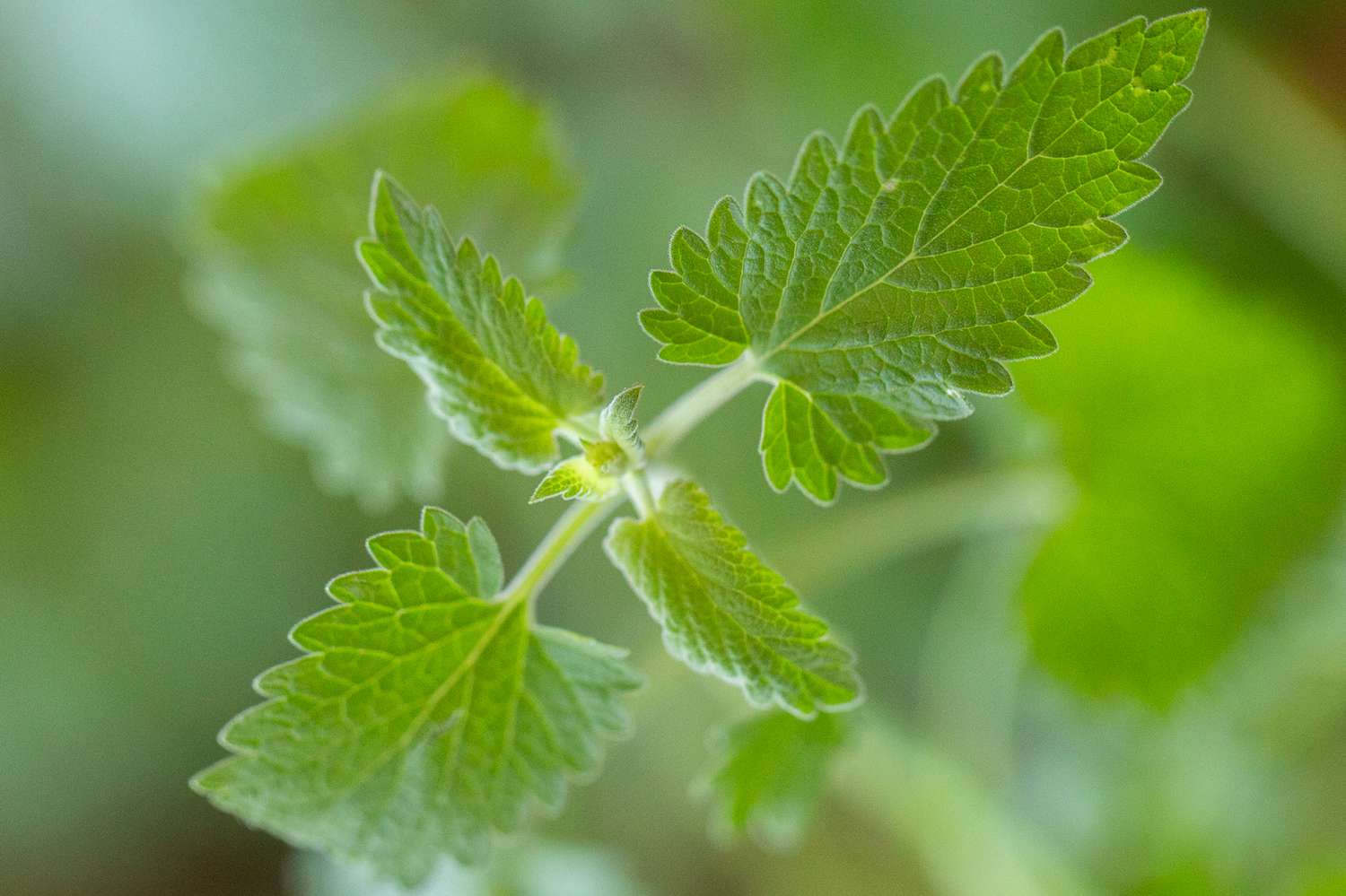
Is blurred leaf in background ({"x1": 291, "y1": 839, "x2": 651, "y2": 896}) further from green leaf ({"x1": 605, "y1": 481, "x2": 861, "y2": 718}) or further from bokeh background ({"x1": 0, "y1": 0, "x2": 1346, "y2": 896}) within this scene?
green leaf ({"x1": 605, "y1": 481, "x2": 861, "y2": 718})

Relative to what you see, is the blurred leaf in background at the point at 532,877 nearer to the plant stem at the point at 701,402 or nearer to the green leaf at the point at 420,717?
the green leaf at the point at 420,717

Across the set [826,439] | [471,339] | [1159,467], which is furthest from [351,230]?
[1159,467]

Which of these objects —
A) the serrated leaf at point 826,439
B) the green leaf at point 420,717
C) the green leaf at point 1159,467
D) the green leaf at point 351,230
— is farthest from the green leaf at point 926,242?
the green leaf at point 1159,467

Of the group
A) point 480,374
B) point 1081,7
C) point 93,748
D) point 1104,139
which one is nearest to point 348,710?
point 480,374

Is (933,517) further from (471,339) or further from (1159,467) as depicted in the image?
(471,339)

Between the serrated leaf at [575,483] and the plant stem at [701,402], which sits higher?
the plant stem at [701,402]

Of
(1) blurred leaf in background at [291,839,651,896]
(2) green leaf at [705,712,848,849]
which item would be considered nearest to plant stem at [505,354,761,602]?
(2) green leaf at [705,712,848,849]

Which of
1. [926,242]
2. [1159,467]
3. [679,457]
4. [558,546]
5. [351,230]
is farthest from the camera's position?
[679,457]
